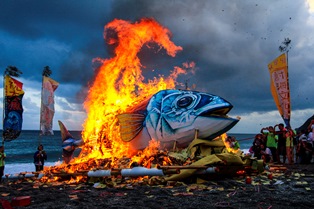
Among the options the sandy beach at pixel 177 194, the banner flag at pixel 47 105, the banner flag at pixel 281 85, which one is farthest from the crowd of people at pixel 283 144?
the banner flag at pixel 47 105

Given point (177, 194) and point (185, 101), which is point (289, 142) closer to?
point (185, 101)

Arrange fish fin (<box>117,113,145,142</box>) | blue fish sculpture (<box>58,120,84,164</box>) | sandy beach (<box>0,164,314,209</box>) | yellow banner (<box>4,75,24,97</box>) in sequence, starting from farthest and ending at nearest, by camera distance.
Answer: yellow banner (<box>4,75,24,97</box>) < blue fish sculpture (<box>58,120,84,164</box>) < fish fin (<box>117,113,145,142</box>) < sandy beach (<box>0,164,314,209</box>)

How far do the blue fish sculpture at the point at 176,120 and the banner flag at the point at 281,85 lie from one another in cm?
641

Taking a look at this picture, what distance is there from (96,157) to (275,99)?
33.6 ft

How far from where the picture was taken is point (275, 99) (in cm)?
1711

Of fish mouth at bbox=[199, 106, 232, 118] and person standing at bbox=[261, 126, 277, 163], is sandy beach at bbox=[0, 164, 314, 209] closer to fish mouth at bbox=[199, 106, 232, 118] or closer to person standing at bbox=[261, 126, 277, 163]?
fish mouth at bbox=[199, 106, 232, 118]

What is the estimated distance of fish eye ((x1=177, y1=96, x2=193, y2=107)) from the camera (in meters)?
11.6

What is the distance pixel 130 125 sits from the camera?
38.9 feet

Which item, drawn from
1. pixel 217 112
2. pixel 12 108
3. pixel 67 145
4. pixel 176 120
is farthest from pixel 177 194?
pixel 12 108

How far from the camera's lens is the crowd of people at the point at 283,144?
52.8ft

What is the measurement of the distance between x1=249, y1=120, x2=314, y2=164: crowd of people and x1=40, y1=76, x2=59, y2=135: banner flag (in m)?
12.8

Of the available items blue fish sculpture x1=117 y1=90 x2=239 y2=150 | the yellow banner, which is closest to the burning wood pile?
blue fish sculpture x1=117 y1=90 x2=239 y2=150

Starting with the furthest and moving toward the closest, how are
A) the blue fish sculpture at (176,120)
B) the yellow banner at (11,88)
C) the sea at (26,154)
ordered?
the sea at (26,154)
the yellow banner at (11,88)
the blue fish sculpture at (176,120)

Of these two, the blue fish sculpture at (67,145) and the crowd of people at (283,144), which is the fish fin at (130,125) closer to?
the blue fish sculpture at (67,145)
